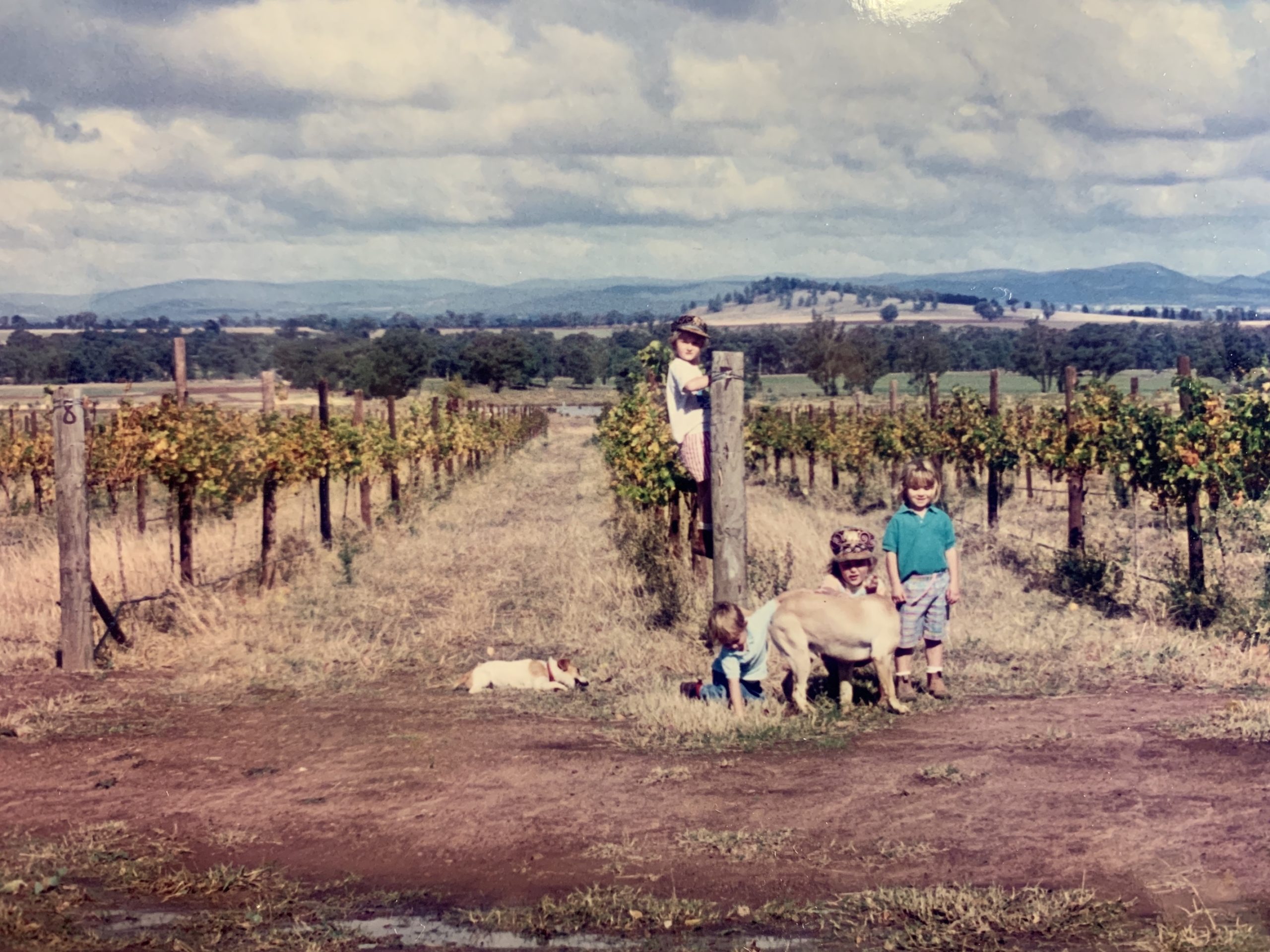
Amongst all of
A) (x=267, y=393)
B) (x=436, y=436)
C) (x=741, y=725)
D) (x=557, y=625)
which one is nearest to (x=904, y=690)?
(x=741, y=725)

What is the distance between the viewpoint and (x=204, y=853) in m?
4.88

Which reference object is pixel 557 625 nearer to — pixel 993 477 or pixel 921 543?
pixel 921 543

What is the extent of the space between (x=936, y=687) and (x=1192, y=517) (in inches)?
190

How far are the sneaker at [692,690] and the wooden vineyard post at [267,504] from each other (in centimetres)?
613

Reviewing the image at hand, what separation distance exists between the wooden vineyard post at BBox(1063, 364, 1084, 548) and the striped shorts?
6.70 metres

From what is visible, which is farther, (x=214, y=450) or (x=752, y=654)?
(x=214, y=450)

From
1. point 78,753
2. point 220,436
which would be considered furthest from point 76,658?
point 220,436

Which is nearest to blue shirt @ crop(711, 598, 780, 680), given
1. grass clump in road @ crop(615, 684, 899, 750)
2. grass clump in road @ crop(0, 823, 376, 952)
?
grass clump in road @ crop(615, 684, 899, 750)

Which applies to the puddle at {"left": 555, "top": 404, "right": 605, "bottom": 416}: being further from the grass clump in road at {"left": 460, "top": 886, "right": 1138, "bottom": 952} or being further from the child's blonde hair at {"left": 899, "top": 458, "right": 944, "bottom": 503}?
the grass clump in road at {"left": 460, "top": 886, "right": 1138, "bottom": 952}

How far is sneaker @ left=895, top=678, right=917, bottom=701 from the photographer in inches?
281

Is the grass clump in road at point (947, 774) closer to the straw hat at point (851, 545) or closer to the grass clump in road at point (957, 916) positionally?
the grass clump in road at point (957, 916)

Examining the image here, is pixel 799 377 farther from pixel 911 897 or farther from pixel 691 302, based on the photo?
pixel 911 897

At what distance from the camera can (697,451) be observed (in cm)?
813

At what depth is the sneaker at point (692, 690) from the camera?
7090mm
